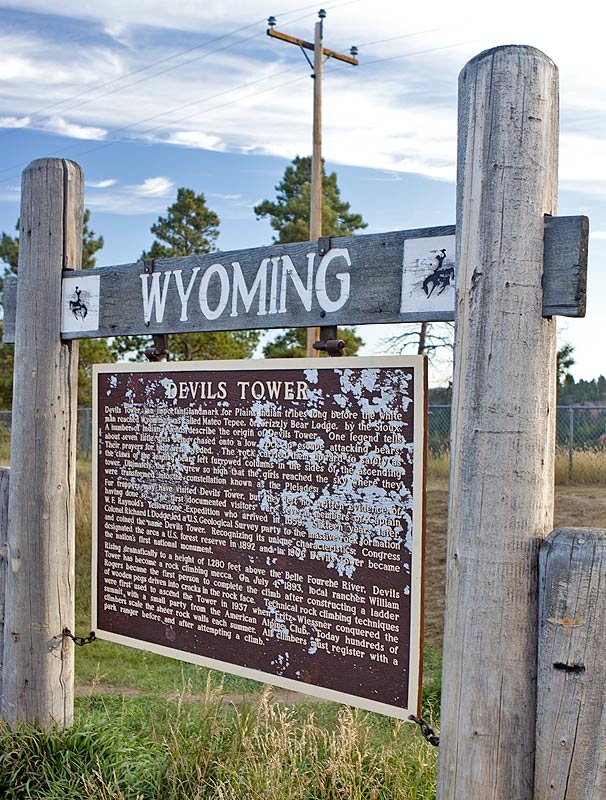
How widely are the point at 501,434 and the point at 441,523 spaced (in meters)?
10.0

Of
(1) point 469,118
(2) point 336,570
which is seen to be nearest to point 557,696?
(2) point 336,570

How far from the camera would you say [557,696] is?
9.13 ft

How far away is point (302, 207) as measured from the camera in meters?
27.5

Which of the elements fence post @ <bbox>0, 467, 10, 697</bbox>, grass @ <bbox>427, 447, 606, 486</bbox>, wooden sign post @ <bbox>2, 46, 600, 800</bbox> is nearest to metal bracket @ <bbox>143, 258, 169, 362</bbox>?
fence post @ <bbox>0, 467, 10, 697</bbox>

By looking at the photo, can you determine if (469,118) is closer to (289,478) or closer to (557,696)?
(289,478)

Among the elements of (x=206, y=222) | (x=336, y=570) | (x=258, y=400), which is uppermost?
(x=206, y=222)

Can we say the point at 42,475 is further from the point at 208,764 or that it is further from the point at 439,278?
the point at 439,278

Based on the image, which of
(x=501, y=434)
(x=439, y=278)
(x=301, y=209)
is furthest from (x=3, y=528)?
(x=301, y=209)

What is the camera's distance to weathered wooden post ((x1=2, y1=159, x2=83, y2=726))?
4.50m

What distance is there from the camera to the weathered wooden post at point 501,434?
9.36 ft

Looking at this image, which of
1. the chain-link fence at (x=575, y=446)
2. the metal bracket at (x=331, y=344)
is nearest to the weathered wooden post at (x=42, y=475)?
the metal bracket at (x=331, y=344)

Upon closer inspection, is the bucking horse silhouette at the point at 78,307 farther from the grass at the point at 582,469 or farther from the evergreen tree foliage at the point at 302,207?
the evergreen tree foliage at the point at 302,207

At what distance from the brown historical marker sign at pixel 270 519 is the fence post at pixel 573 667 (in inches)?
20.4

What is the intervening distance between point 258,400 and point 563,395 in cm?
3113
